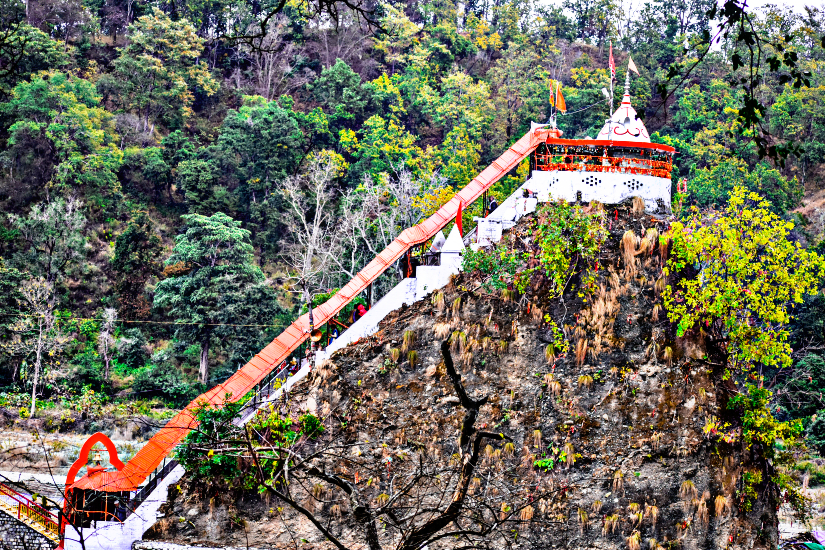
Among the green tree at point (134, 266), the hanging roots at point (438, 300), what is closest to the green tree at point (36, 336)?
the green tree at point (134, 266)

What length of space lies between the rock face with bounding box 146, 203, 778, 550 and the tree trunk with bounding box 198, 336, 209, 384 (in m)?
9.93

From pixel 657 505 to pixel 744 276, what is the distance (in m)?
5.30

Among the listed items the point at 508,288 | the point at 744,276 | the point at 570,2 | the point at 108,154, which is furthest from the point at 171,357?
the point at 570,2

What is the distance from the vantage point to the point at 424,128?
138 feet

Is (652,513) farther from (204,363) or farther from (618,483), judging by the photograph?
(204,363)

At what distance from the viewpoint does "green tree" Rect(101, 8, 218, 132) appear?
40875 mm

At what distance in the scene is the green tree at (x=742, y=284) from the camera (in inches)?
789

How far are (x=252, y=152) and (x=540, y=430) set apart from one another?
21.3 m

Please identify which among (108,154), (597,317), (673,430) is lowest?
(673,430)

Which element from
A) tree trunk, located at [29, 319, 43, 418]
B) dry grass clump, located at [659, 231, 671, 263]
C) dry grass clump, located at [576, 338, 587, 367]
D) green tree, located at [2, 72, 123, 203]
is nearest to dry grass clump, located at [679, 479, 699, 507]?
dry grass clump, located at [576, 338, 587, 367]

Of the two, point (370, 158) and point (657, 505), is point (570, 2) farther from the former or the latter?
point (657, 505)

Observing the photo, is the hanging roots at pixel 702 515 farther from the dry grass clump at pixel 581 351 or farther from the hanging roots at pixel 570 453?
the dry grass clump at pixel 581 351

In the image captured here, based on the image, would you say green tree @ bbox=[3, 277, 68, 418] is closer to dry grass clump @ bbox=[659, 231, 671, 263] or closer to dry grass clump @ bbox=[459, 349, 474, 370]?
dry grass clump @ bbox=[459, 349, 474, 370]

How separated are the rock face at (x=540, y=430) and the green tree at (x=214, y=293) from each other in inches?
373
